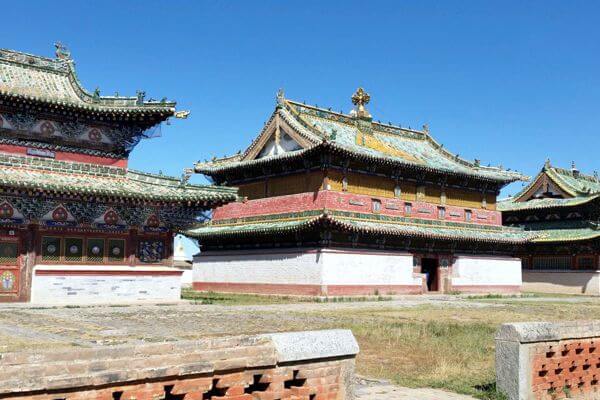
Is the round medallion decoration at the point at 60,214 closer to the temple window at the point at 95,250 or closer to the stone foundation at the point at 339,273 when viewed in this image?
the temple window at the point at 95,250

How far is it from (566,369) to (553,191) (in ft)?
155

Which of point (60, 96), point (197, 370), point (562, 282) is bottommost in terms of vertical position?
point (197, 370)

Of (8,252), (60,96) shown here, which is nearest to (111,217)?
(8,252)

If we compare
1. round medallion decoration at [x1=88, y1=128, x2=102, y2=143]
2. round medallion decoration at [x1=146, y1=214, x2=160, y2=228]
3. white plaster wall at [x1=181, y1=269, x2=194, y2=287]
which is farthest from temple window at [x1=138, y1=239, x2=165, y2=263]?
white plaster wall at [x1=181, y1=269, x2=194, y2=287]

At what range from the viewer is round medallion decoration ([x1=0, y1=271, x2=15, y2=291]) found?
79.2ft

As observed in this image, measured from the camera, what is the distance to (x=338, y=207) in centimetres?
3631

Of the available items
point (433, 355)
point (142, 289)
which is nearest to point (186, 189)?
point (142, 289)

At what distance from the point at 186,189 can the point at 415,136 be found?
2330 centimetres

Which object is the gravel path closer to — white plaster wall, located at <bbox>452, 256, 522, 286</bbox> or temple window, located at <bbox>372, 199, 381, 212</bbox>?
temple window, located at <bbox>372, 199, 381, 212</bbox>

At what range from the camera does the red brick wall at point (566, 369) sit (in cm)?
876

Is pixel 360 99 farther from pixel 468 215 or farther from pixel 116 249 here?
pixel 116 249

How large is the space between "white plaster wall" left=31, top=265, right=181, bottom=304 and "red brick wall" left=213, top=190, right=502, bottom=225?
37.9ft

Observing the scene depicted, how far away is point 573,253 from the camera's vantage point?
47969 millimetres

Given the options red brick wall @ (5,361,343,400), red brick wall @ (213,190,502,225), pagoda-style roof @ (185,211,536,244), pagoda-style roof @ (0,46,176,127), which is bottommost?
red brick wall @ (5,361,343,400)
